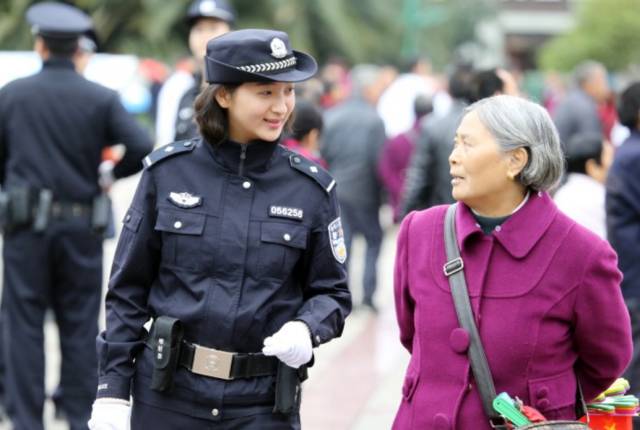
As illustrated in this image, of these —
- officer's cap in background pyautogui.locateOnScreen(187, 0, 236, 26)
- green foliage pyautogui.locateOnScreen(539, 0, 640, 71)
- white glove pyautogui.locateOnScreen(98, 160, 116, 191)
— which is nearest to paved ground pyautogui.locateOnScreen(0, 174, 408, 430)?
white glove pyautogui.locateOnScreen(98, 160, 116, 191)

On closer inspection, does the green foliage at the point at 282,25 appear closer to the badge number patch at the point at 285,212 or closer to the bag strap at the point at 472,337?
the badge number patch at the point at 285,212

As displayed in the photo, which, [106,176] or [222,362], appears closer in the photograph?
[222,362]

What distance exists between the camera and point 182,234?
388cm

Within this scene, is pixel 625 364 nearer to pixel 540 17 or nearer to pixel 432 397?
pixel 432 397

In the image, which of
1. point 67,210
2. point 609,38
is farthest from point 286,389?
point 609,38

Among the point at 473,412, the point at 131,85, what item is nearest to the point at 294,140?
the point at 473,412

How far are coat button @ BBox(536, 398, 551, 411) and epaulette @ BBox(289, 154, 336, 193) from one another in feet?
3.05

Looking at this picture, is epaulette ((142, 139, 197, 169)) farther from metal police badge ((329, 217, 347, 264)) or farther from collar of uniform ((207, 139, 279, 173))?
metal police badge ((329, 217, 347, 264))

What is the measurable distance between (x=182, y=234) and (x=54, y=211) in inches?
103

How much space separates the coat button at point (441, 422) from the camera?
3625mm

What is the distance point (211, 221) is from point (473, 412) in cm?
95

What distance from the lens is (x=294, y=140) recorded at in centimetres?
794

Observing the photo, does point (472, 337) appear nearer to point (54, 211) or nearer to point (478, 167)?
point (478, 167)

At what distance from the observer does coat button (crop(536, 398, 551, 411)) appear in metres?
3.58
